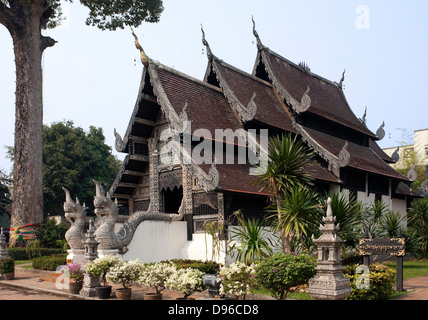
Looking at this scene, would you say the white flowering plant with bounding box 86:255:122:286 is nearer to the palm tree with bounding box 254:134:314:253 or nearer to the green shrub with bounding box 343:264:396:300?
the palm tree with bounding box 254:134:314:253

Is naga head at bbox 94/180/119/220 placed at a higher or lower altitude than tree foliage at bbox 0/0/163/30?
lower

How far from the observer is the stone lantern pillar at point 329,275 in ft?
28.1

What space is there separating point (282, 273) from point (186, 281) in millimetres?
1931

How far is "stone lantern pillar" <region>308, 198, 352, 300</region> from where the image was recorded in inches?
337

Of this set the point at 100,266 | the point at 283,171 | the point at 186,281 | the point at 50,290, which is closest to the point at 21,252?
the point at 50,290

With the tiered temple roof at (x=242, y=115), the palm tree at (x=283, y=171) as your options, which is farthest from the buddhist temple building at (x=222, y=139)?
the palm tree at (x=283, y=171)

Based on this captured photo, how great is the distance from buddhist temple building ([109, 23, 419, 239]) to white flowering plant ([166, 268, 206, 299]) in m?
4.38

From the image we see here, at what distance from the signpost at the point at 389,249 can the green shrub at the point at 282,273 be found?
321cm

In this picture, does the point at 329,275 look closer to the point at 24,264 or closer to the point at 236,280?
the point at 236,280

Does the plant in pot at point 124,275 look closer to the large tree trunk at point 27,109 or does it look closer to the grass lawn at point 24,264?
the grass lawn at point 24,264

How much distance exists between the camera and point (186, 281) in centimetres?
935

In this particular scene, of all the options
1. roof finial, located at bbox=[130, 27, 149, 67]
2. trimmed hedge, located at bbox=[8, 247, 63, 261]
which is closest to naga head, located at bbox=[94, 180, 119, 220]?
roof finial, located at bbox=[130, 27, 149, 67]
